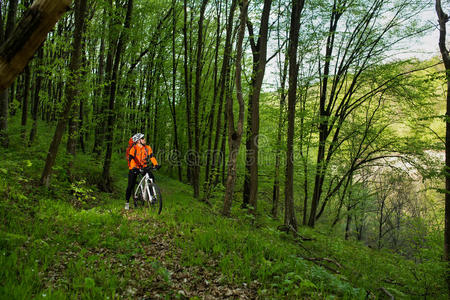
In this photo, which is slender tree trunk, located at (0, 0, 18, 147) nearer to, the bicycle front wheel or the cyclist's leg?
the cyclist's leg

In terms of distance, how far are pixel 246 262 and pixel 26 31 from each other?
177 inches

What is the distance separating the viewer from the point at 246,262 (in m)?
4.53

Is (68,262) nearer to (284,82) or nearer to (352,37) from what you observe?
(284,82)

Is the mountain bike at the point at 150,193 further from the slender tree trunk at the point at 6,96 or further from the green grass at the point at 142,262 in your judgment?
the slender tree trunk at the point at 6,96

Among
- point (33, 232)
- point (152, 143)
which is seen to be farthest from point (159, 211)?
point (152, 143)

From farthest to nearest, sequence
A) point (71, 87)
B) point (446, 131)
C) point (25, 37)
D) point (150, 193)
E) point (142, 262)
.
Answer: point (150, 193) < point (446, 131) < point (71, 87) < point (142, 262) < point (25, 37)

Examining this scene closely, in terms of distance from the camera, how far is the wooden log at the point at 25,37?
2229 millimetres

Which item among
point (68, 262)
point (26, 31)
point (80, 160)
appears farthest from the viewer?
point (80, 160)

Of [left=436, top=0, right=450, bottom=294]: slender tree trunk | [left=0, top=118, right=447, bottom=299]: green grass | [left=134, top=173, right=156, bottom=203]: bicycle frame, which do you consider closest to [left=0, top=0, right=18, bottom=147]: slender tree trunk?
[left=0, top=118, right=447, bottom=299]: green grass

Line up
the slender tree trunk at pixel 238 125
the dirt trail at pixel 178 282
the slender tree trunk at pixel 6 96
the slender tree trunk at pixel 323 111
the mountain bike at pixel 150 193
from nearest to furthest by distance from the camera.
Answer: the dirt trail at pixel 178 282 < the mountain bike at pixel 150 193 < the slender tree trunk at pixel 238 125 < the slender tree trunk at pixel 6 96 < the slender tree trunk at pixel 323 111

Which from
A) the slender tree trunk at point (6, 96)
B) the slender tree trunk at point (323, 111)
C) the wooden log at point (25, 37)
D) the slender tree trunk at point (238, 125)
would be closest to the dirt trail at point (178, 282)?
the wooden log at point (25, 37)

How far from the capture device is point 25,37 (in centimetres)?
226

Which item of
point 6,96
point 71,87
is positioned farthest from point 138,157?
point 6,96

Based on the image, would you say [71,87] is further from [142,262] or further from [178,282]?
[178,282]
